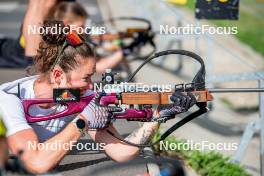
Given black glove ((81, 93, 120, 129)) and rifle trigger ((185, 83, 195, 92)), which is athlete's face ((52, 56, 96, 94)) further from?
rifle trigger ((185, 83, 195, 92))

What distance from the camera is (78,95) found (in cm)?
462

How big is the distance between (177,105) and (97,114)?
18.3 inches

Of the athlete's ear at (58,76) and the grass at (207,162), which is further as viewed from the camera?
the grass at (207,162)

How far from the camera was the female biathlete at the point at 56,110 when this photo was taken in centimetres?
433

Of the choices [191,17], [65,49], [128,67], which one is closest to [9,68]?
[128,67]

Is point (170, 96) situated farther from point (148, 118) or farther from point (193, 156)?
point (193, 156)

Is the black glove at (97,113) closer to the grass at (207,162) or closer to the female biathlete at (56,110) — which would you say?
the female biathlete at (56,110)

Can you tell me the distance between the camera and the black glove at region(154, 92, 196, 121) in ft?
14.4

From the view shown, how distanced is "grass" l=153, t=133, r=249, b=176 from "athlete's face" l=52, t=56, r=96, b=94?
62.0 inches

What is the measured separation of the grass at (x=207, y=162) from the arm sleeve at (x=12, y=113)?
5.62ft

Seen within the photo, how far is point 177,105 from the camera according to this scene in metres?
4.42

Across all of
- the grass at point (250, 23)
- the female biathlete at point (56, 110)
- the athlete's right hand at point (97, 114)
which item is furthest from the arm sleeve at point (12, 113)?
the grass at point (250, 23)

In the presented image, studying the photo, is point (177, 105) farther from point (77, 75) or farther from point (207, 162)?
point (207, 162)

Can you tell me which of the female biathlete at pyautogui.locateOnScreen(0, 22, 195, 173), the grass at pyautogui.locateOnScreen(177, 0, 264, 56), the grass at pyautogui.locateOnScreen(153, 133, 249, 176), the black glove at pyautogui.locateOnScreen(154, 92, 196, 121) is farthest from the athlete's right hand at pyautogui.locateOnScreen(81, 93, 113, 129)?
the grass at pyautogui.locateOnScreen(177, 0, 264, 56)
